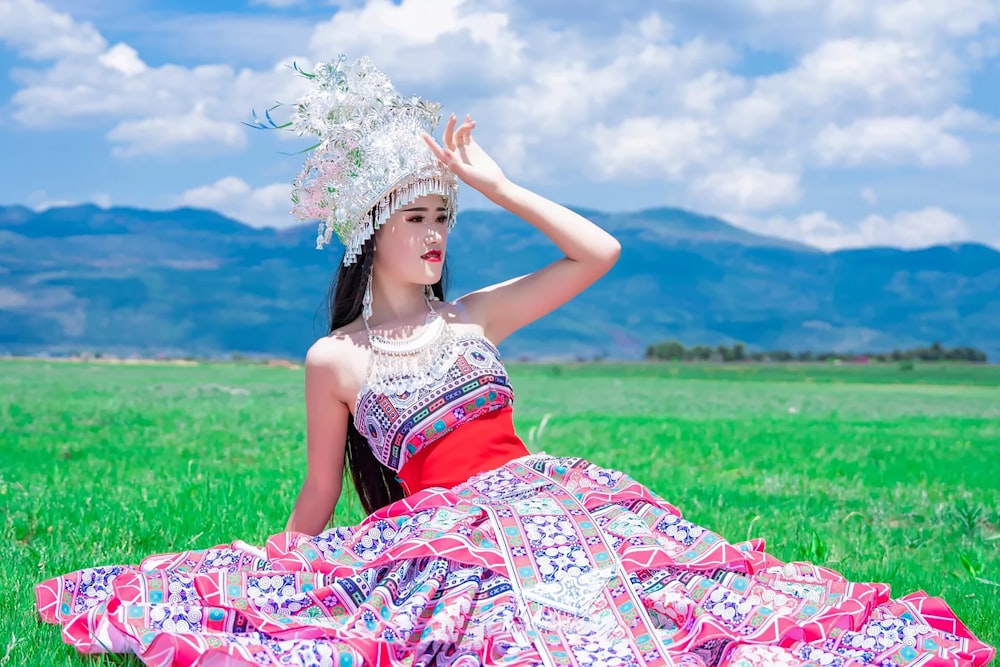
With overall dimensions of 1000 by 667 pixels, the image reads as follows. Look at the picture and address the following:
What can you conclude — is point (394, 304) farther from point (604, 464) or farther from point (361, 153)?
point (604, 464)

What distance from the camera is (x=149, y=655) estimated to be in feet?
11.9

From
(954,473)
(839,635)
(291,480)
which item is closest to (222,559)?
(839,635)

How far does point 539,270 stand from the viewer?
477 cm

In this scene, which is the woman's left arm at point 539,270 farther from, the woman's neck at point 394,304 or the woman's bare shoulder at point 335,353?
the woman's bare shoulder at point 335,353

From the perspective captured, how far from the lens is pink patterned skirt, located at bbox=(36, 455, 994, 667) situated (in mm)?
3639

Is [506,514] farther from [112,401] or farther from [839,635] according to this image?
[112,401]

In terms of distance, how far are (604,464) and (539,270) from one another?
6.29 meters

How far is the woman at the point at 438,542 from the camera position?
371 cm

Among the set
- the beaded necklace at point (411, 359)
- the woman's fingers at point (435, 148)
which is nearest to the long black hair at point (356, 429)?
the beaded necklace at point (411, 359)

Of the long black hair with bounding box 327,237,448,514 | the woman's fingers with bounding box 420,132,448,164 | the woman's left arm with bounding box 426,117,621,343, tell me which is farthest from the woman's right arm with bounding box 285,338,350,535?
the woman's fingers with bounding box 420,132,448,164

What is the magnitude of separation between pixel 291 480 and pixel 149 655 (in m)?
5.46

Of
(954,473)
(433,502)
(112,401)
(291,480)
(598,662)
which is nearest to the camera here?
(598,662)

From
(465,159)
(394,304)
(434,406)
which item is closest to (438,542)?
(434,406)

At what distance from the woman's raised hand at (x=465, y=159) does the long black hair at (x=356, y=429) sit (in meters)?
0.54
